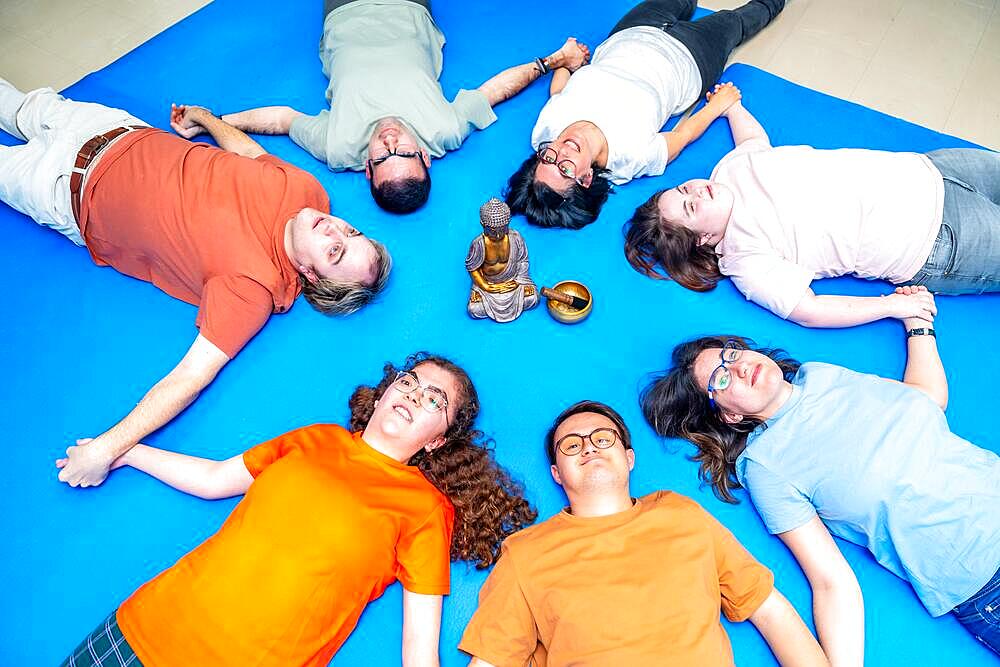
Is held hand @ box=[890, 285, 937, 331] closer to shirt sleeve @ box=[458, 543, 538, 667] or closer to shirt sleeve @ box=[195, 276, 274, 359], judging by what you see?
shirt sleeve @ box=[458, 543, 538, 667]

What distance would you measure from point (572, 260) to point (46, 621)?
2.33 metres

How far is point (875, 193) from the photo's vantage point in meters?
2.54

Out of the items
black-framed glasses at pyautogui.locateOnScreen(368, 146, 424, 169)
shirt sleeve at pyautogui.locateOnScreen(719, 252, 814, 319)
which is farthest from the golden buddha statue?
shirt sleeve at pyautogui.locateOnScreen(719, 252, 814, 319)

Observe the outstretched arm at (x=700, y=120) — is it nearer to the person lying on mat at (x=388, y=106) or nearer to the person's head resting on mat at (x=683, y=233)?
the person's head resting on mat at (x=683, y=233)

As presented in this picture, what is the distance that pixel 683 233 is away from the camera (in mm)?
2639

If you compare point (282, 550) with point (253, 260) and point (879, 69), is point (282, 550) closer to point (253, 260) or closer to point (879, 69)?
point (253, 260)

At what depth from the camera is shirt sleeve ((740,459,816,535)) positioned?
6.93ft

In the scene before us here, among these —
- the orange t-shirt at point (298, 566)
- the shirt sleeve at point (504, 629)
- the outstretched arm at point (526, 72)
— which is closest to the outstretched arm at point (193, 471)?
the orange t-shirt at point (298, 566)

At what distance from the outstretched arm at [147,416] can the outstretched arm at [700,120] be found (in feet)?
7.22

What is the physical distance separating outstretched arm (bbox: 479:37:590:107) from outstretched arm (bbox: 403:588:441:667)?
2.37 m

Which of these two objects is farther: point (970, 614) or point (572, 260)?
point (572, 260)

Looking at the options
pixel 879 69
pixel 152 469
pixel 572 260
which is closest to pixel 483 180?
pixel 572 260

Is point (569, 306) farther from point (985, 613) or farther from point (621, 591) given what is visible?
point (985, 613)

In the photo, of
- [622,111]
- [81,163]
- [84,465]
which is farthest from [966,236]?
[81,163]
